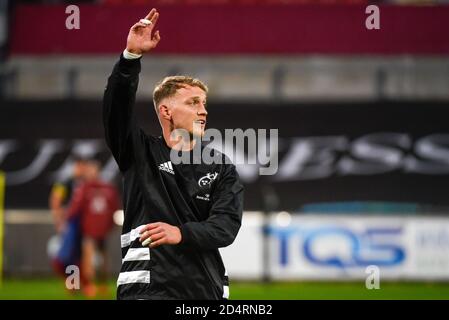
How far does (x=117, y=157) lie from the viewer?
227 inches

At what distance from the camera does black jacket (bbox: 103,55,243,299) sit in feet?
18.3

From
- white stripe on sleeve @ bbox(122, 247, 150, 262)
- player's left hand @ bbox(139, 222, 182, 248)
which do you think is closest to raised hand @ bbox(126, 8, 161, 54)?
player's left hand @ bbox(139, 222, 182, 248)

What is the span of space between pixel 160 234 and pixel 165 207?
339 mm

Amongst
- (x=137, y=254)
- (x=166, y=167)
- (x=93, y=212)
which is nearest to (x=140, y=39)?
(x=166, y=167)

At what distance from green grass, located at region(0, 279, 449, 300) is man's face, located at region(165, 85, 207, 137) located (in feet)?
24.8

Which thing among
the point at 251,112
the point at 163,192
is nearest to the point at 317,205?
the point at 251,112

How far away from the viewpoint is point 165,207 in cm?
570

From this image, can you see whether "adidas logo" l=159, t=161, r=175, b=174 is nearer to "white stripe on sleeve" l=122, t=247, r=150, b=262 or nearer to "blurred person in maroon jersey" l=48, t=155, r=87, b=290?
"white stripe on sleeve" l=122, t=247, r=150, b=262

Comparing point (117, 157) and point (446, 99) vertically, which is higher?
point (446, 99)

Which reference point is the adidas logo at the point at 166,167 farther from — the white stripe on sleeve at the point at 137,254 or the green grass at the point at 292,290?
the green grass at the point at 292,290

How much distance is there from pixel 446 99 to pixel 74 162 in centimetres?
668

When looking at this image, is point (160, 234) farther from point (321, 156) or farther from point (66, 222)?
point (321, 156)

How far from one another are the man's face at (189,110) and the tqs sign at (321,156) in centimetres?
1103
